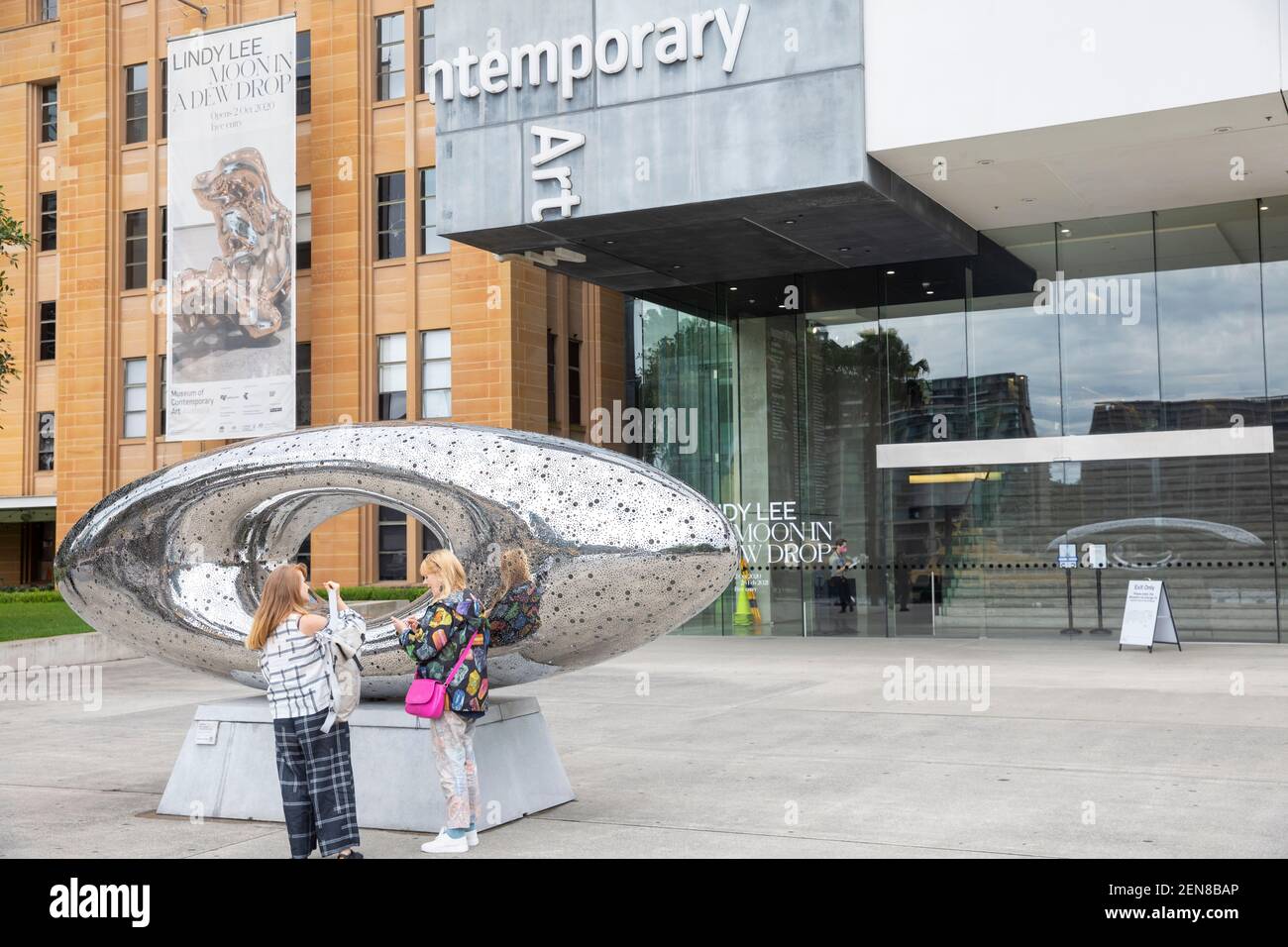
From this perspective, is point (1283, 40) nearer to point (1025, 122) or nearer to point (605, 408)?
point (1025, 122)

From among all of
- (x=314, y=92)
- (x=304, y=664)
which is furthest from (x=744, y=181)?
(x=314, y=92)

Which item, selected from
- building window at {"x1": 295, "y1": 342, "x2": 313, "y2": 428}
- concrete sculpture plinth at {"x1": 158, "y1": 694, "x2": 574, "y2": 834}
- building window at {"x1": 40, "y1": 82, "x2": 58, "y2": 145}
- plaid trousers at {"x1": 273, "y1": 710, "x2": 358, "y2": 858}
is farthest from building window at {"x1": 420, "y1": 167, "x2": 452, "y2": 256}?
plaid trousers at {"x1": 273, "y1": 710, "x2": 358, "y2": 858}

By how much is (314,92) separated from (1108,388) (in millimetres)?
17984

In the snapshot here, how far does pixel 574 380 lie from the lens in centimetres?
2853

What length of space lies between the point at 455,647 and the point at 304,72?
25.4 meters

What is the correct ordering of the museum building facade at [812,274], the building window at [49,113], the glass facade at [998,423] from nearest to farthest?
the museum building facade at [812,274] → the glass facade at [998,423] → the building window at [49,113]

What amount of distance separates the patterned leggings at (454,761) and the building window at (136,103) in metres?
28.1

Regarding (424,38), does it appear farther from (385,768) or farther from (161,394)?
(385,768)

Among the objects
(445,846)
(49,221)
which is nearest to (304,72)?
(49,221)

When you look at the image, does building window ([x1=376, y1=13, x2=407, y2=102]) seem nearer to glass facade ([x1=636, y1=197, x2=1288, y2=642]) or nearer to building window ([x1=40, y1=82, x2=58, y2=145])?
glass facade ([x1=636, y1=197, x2=1288, y2=642])

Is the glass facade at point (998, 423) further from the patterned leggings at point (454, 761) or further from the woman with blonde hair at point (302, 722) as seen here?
the woman with blonde hair at point (302, 722)

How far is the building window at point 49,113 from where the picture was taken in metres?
38.7

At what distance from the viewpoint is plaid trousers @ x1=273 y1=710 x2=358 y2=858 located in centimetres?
641

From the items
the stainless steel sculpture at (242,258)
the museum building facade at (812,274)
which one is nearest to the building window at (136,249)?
the museum building facade at (812,274)
